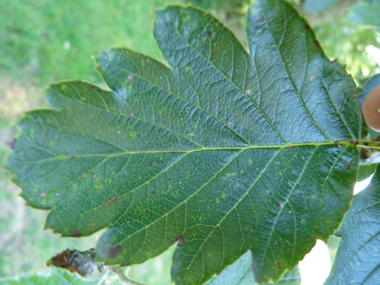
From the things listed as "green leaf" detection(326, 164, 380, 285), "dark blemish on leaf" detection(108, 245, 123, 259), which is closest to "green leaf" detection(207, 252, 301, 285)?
"green leaf" detection(326, 164, 380, 285)

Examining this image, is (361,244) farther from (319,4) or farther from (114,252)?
(319,4)

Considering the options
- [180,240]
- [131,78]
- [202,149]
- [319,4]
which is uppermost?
[319,4]

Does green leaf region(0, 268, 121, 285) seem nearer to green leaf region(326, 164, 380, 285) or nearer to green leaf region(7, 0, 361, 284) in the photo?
green leaf region(7, 0, 361, 284)

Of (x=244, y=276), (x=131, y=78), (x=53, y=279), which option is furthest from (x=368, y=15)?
(x=53, y=279)

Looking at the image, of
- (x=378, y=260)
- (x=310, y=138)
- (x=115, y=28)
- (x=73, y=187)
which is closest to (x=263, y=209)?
(x=310, y=138)

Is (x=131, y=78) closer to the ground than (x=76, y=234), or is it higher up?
higher up

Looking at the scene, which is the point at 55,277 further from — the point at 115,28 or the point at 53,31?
the point at 115,28

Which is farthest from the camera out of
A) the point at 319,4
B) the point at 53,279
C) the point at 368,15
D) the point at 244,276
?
the point at 319,4
